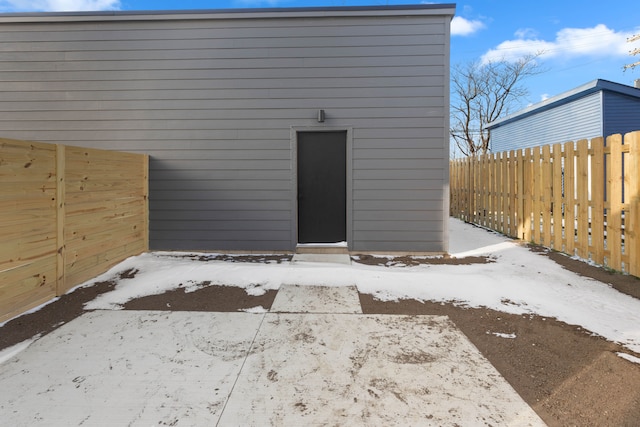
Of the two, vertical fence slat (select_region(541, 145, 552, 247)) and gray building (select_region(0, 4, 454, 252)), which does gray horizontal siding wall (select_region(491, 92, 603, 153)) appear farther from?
gray building (select_region(0, 4, 454, 252))

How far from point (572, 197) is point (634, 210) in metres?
1.22

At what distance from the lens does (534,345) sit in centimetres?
254

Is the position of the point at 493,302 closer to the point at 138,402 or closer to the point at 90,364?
the point at 138,402

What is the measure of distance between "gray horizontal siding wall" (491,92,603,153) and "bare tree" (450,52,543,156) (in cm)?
607

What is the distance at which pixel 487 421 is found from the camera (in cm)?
172

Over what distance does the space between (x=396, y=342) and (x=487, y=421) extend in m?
0.90

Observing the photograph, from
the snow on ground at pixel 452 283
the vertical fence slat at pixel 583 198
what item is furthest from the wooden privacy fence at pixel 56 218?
the vertical fence slat at pixel 583 198

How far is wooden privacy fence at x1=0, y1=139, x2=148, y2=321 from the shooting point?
9.63 ft

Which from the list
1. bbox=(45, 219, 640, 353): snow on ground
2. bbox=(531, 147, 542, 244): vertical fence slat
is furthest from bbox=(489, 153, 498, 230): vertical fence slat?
bbox=(45, 219, 640, 353): snow on ground

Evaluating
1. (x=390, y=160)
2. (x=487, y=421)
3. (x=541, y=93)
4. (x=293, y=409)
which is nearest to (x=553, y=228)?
(x=390, y=160)

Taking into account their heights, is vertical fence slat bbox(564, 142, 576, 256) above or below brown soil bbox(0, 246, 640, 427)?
above

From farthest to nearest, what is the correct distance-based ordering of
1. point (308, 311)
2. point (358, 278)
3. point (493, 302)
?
point (358, 278) < point (493, 302) < point (308, 311)

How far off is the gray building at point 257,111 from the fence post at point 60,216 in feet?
7.11

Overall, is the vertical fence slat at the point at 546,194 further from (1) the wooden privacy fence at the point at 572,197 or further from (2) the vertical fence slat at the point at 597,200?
(2) the vertical fence slat at the point at 597,200
